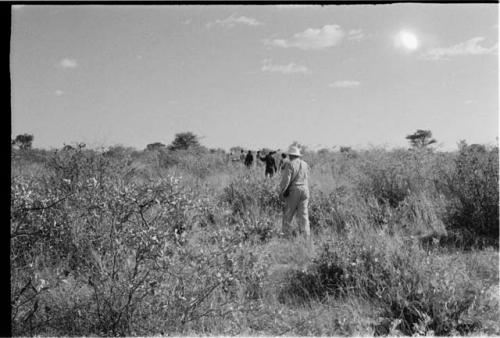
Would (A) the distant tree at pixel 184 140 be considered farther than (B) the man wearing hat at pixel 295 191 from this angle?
Yes

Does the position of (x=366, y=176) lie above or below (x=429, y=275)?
above

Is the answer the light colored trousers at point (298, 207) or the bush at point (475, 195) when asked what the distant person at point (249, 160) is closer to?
the light colored trousers at point (298, 207)

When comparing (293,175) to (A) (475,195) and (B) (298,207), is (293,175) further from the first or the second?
(A) (475,195)

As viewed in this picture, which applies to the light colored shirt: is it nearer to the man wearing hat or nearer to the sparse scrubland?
the man wearing hat

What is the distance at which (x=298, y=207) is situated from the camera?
8.75 meters

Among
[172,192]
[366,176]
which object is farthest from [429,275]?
[366,176]

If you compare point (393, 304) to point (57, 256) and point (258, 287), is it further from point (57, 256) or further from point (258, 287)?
point (57, 256)

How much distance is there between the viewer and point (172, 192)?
14.9 feet

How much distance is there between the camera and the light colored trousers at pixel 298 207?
28.2 feet

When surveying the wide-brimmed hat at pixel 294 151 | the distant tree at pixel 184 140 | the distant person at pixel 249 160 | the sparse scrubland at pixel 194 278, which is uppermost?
the distant tree at pixel 184 140

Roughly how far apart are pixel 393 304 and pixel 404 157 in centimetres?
860

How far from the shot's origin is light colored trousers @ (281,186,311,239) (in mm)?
8586

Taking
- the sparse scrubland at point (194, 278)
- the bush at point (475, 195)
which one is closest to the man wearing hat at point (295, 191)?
the sparse scrubland at point (194, 278)

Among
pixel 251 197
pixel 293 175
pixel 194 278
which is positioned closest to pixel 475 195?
pixel 293 175
